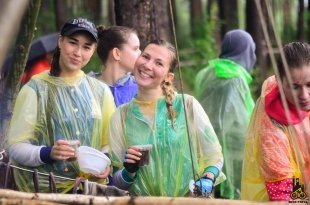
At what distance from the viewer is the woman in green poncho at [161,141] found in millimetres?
4754

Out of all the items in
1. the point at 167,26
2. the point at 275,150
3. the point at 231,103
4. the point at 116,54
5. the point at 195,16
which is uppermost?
the point at 195,16

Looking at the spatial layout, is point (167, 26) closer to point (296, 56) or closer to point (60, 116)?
point (60, 116)

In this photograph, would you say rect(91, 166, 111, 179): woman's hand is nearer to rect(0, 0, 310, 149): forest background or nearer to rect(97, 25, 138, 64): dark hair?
rect(0, 0, 310, 149): forest background

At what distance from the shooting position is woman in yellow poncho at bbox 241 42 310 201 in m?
4.27

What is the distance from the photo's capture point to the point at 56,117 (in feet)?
16.0

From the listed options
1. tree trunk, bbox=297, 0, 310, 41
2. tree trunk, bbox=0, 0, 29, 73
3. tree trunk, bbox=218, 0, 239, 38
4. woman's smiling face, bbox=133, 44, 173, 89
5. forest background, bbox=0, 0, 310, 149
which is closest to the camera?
tree trunk, bbox=0, 0, 29, 73

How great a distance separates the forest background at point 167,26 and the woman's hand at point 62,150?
1.86ft

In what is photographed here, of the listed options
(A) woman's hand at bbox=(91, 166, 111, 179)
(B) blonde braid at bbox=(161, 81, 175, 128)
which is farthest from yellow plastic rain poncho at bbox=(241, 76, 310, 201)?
(A) woman's hand at bbox=(91, 166, 111, 179)

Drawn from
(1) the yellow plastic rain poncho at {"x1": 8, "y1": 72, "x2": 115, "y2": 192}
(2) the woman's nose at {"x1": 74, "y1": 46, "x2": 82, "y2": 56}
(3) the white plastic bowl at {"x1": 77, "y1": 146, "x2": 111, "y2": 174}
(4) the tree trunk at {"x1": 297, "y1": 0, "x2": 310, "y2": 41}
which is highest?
(4) the tree trunk at {"x1": 297, "y1": 0, "x2": 310, "y2": 41}

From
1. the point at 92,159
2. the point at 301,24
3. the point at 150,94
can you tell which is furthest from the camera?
the point at 301,24

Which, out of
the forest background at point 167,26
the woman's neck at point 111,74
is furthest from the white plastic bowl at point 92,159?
the woman's neck at point 111,74

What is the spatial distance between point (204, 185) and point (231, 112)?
10.2ft

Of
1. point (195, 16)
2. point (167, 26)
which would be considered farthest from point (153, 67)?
point (195, 16)

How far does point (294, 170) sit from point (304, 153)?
0.30ft
